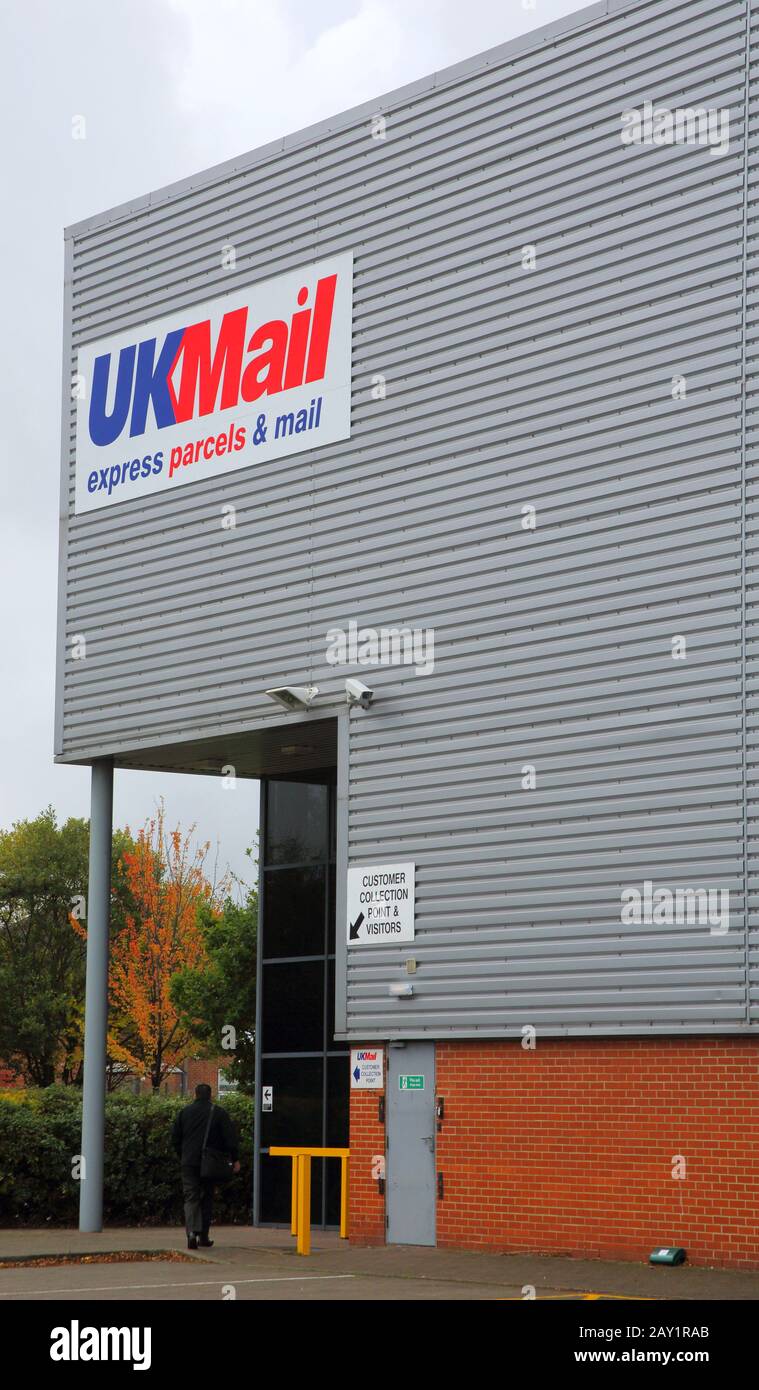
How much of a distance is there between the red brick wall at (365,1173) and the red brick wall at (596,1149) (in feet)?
0.06

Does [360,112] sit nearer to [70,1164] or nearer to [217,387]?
[217,387]

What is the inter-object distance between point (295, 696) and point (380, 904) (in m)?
2.64

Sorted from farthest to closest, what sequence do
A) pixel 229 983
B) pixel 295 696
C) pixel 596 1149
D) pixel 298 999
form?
1. pixel 229 983
2. pixel 298 999
3. pixel 295 696
4. pixel 596 1149

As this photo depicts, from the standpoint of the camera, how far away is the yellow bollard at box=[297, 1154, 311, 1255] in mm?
18906

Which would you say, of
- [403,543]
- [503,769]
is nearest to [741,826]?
[503,769]

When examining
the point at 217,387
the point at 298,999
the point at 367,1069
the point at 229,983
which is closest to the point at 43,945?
the point at 229,983

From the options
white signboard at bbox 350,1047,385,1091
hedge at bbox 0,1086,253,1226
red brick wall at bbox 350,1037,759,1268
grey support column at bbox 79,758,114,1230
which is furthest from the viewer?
grey support column at bbox 79,758,114,1230

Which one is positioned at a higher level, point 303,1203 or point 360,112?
point 360,112

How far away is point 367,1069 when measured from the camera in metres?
19.6

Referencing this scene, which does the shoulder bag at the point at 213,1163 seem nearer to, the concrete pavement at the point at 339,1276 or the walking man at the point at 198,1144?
the walking man at the point at 198,1144

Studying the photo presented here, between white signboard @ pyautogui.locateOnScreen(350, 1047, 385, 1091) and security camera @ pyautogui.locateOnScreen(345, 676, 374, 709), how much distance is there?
3837 mm

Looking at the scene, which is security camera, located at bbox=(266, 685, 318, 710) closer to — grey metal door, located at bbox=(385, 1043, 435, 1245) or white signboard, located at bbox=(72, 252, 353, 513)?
white signboard, located at bbox=(72, 252, 353, 513)

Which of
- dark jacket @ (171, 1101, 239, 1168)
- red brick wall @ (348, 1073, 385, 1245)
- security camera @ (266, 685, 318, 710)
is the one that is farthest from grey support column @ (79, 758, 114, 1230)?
red brick wall @ (348, 1073, 385, 1245)

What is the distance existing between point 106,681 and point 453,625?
6.30 m
